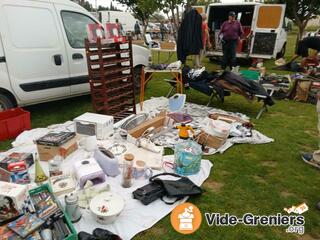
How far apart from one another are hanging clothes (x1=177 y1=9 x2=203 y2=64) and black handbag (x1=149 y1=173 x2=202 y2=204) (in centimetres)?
402

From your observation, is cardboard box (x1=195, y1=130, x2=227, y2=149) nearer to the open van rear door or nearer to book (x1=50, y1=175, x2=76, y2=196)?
book (x1=50, y1=175, x2=76, y2=196)

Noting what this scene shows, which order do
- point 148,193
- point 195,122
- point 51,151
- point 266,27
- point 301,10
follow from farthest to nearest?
point 301,10, point 266,27, point 195,122, point 51,151, point 148,193

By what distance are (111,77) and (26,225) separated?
2863mm

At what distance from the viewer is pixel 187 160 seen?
299cm

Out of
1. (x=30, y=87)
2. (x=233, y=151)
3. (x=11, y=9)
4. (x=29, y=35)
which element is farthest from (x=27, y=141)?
(x=233, y=151)

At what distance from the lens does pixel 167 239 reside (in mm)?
2189

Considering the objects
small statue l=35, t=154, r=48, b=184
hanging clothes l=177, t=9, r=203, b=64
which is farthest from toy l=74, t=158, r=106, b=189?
hanging clothes l=177, t=9, r=203, b=64

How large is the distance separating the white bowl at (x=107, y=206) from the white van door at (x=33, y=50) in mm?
2490

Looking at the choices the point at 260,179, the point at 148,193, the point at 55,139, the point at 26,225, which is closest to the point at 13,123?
the point at 55,139

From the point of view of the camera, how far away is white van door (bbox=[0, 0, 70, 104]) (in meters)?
3.73

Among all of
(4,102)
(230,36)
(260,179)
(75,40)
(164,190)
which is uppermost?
(75,40)

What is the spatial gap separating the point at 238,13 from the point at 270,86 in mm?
5508

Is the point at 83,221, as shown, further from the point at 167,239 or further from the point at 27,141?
the point at 27,141

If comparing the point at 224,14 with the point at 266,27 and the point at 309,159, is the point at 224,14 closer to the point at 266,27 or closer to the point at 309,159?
the point at 266,27
